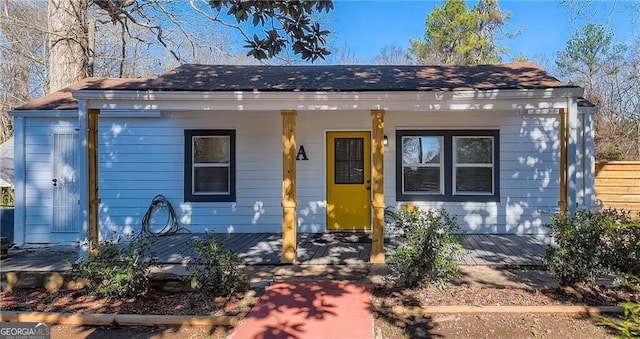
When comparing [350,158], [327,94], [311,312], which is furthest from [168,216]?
[311,312]

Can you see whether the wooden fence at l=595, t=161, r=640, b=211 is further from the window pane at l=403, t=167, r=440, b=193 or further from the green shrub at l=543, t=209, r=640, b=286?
the green shrub at l=543, t=209, r=640, b=286

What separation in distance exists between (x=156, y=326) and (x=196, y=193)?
3.98 meters

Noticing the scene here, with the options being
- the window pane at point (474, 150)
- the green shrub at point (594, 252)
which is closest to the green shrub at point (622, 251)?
the green shrub at point (594, 252)

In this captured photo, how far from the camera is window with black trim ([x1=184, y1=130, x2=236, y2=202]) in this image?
7324 mm

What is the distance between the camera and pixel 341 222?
24.2ft

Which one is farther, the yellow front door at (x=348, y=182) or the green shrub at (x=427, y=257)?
the yellow front door at (x=348, y=182)

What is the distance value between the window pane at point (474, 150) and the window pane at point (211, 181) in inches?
176

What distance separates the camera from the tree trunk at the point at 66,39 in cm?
848

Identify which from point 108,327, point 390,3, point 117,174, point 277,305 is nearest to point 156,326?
point 108,327

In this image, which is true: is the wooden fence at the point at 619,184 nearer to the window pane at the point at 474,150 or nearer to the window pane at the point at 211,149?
the window pane at the point at 474,150

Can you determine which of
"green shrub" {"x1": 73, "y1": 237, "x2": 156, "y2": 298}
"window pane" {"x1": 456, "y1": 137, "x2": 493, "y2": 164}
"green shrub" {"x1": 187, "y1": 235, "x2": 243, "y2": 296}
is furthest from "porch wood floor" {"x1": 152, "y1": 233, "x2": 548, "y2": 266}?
"window pane" {"x1": 456, "y1": 137, "x2": 493, "y2": 164}

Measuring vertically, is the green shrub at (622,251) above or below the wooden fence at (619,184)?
below

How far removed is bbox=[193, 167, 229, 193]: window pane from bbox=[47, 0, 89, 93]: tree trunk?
413 centimetres

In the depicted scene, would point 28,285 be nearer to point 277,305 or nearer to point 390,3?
point 277,305
